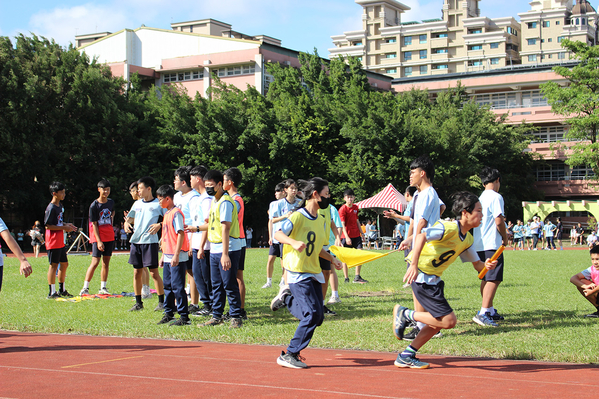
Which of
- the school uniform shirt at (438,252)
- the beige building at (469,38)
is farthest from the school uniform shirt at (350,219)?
the beige building at (469,38)

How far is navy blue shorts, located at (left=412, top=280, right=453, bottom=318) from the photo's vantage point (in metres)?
5.79

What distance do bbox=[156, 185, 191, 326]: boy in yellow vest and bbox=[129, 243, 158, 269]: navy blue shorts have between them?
0.85 meters

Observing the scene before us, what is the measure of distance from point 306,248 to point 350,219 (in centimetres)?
734

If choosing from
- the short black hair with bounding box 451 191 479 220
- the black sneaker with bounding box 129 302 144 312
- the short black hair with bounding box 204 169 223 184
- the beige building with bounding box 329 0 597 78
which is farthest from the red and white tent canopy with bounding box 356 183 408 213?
the beige building with bounding box 329 0 597 78

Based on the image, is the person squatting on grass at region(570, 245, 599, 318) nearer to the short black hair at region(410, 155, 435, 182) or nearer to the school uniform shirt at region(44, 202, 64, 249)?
the short black hair at region(410, 155, 435, 182)

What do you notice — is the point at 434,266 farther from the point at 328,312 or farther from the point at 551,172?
the point at 551,172

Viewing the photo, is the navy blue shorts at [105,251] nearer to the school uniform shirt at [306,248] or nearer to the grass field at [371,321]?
the grass field at [371,321]

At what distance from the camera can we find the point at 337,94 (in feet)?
146

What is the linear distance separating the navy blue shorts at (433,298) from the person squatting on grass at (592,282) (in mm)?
3685

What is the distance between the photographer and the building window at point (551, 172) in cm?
6241

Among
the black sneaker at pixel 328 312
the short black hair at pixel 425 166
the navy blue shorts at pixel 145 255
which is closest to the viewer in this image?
the short black hair at pixel 425 166

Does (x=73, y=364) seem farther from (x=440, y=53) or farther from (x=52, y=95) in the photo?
(x=440, y=53)

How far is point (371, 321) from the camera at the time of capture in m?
8.27

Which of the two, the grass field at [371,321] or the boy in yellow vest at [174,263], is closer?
the grass field at [371,321]
